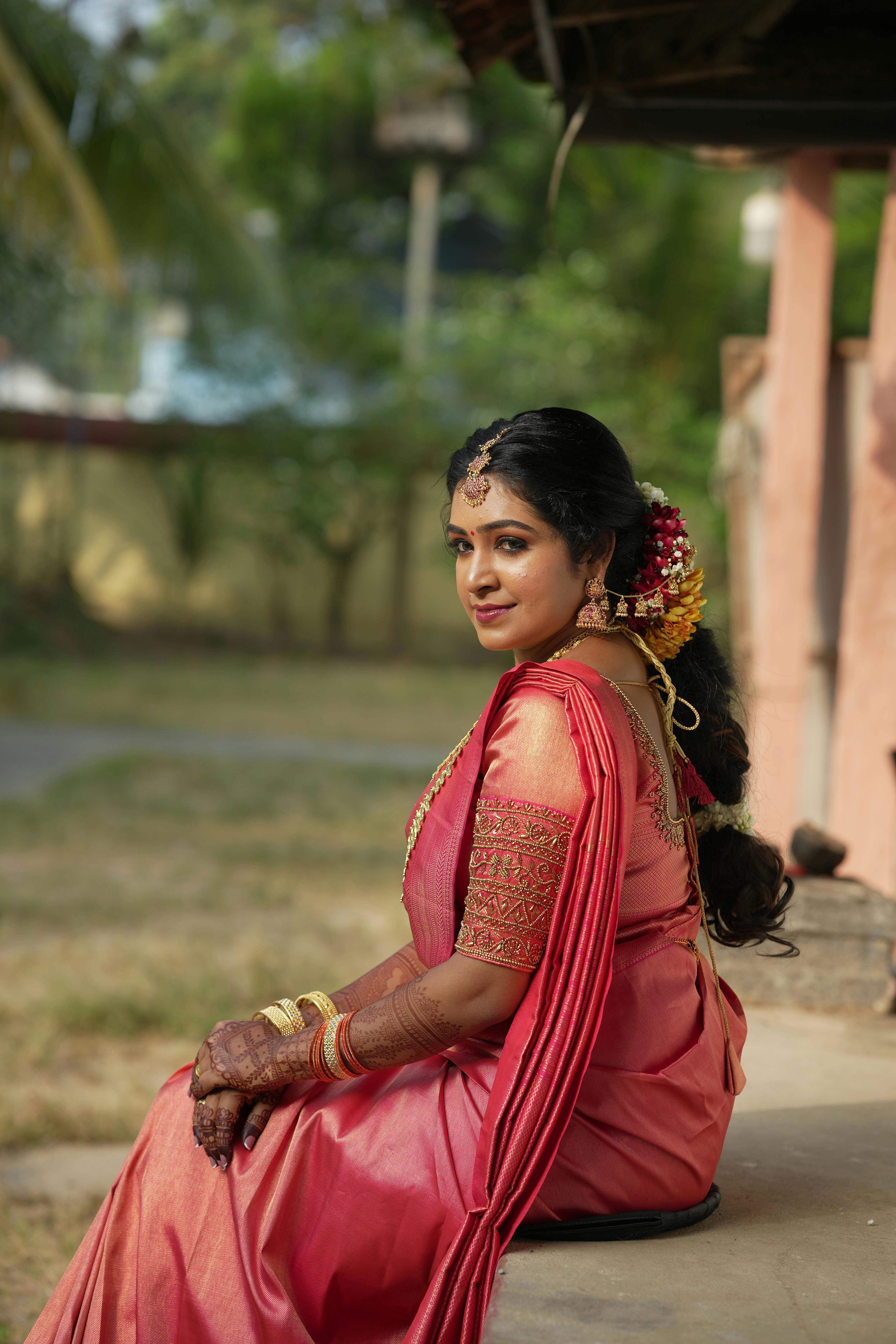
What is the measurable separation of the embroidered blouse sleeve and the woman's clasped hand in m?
0.34

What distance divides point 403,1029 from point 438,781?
0.36 meters

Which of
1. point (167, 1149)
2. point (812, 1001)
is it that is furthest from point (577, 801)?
point (812, 1001)

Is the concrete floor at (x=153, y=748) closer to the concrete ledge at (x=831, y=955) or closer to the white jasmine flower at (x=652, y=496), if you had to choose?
the concrete ledge at (x=831, y=955)

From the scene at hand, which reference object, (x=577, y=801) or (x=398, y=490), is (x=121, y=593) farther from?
(x=577, y=801)

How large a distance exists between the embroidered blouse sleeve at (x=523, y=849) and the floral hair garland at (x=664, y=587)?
28 centimetres

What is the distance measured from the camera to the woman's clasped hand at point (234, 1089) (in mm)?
1819

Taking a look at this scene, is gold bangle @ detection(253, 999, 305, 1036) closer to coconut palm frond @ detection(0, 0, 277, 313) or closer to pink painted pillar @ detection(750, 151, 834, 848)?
pink painted pillar @ detection(750, 151, 834, 848)

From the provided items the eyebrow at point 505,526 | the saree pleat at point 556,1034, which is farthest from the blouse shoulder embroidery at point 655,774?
the eyebrow at point 505,526

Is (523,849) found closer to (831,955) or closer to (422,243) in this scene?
(831,955)

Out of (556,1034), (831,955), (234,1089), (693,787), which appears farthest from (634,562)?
(831,955)

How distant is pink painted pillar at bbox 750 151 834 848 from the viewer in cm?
461

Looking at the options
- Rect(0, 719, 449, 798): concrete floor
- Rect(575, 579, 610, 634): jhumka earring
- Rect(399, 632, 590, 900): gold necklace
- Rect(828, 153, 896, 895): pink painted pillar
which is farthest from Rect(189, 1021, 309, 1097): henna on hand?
Rect(0, 719, 449, 798): concrete floor

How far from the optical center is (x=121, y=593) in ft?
49.2

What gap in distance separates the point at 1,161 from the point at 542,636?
7750 mm
